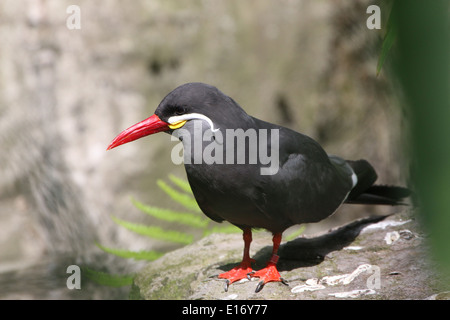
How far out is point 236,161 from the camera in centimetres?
283

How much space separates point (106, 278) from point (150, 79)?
311 cm

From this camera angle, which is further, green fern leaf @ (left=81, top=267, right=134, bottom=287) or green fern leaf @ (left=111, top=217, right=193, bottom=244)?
green fern leaf @ (left=111, top=217, right=193, bottom=244)

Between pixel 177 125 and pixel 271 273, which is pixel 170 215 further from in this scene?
pixel 177 125

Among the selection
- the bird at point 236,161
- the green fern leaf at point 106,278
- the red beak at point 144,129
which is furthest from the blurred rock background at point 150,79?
the red beak at point 144,129

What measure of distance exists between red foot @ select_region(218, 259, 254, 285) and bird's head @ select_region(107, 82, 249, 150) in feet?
3.23

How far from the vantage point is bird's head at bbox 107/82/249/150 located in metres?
2.85

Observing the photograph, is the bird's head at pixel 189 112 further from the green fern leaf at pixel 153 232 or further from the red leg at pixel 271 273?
the green fern leaf at pixel 153 232

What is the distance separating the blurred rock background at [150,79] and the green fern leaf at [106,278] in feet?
5.27

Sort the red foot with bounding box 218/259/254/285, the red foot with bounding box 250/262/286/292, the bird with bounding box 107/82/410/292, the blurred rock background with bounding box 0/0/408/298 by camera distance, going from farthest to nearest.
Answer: the blurred rock background with bounding box 0/0/408/298, the red foot with bounding box 218/259/254/285, the red foot with bounding box 250/262/286/292, the bird with bounding box 107/82/410/292

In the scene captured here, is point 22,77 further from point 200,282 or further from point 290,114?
point 200,282

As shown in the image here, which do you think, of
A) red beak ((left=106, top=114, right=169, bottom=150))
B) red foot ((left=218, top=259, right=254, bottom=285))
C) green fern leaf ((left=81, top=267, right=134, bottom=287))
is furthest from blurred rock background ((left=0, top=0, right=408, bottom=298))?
red beak ((left=106, top=114, right=169, bottom=150))

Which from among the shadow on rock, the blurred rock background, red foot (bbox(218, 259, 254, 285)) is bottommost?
red foot (bbox(218, 259, 254, 285))

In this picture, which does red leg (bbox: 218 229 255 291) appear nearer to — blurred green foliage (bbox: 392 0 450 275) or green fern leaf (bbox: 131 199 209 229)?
green fern leaf (bbox: 131 199 209 229)
